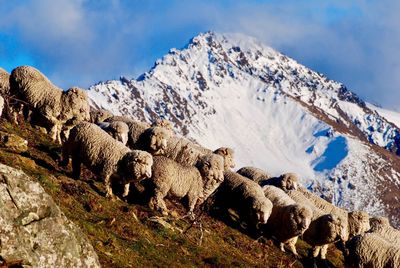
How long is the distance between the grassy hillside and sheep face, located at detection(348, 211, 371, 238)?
18.9ft

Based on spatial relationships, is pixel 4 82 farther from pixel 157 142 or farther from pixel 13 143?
pixel 13 143

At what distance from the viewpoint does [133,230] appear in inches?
766

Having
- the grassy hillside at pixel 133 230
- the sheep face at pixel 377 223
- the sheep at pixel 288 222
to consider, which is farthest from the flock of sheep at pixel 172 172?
the grassy hillside at pixel 133 230

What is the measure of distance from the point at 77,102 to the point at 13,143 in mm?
7179

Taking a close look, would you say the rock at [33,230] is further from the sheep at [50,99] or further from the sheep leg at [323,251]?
the sheep leg at [323,251]

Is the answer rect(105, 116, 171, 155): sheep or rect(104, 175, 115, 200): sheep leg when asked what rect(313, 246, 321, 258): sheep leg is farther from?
rect(104, 175, 115, 200): sheep leg

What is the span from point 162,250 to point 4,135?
24.9ft

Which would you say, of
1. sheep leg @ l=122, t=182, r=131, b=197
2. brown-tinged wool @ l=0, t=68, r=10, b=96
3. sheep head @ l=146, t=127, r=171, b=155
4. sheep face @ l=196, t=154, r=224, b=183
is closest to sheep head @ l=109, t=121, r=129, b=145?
sheep head @ l=146, t=127, r=171, b=155

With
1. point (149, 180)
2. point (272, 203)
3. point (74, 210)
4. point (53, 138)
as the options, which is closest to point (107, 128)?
point (53, 138)

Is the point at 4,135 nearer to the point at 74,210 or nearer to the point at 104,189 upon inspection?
the point at 104,189

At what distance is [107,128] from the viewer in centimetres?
2853

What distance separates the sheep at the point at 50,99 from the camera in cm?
2886

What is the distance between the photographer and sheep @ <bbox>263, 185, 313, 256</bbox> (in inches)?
1075

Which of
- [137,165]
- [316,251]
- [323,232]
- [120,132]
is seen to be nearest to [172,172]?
[137,165]
